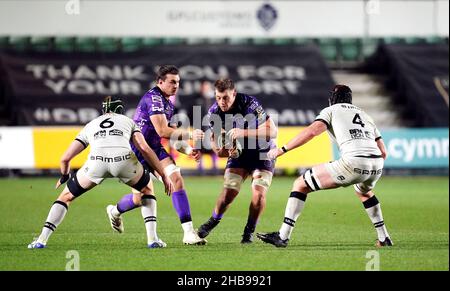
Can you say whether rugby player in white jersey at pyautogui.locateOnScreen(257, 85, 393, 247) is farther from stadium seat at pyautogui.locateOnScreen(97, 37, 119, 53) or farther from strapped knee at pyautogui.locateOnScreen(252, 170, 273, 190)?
stadium seat at pyautogui.locateOnScreen(97, 37, 119, 53)

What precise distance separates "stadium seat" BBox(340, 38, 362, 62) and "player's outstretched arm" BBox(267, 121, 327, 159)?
2038 centimetres

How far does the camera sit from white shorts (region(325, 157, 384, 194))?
10.6 metres

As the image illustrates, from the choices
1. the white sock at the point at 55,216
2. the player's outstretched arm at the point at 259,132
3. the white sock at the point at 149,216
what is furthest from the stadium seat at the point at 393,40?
the white sock at the point at 55,216

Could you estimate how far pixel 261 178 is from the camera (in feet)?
38.4

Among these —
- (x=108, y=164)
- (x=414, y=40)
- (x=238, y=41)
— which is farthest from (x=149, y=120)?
(x=414, y=40)

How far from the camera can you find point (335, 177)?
35.0 feet

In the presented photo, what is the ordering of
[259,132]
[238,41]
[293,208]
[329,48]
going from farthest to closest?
[329,48] < [238,41] < [259,132] < [293,208]

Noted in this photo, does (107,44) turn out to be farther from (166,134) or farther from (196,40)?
(166,134)

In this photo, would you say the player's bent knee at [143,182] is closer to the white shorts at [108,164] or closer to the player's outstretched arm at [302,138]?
the white shorts at [108,164]

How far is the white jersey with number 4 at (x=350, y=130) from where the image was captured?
10.7m

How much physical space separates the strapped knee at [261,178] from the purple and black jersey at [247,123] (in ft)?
0.22

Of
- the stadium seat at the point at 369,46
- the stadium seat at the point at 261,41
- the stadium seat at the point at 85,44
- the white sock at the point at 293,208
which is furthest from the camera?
the stadium seat at the point at 369,46

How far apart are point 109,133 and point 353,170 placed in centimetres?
281
